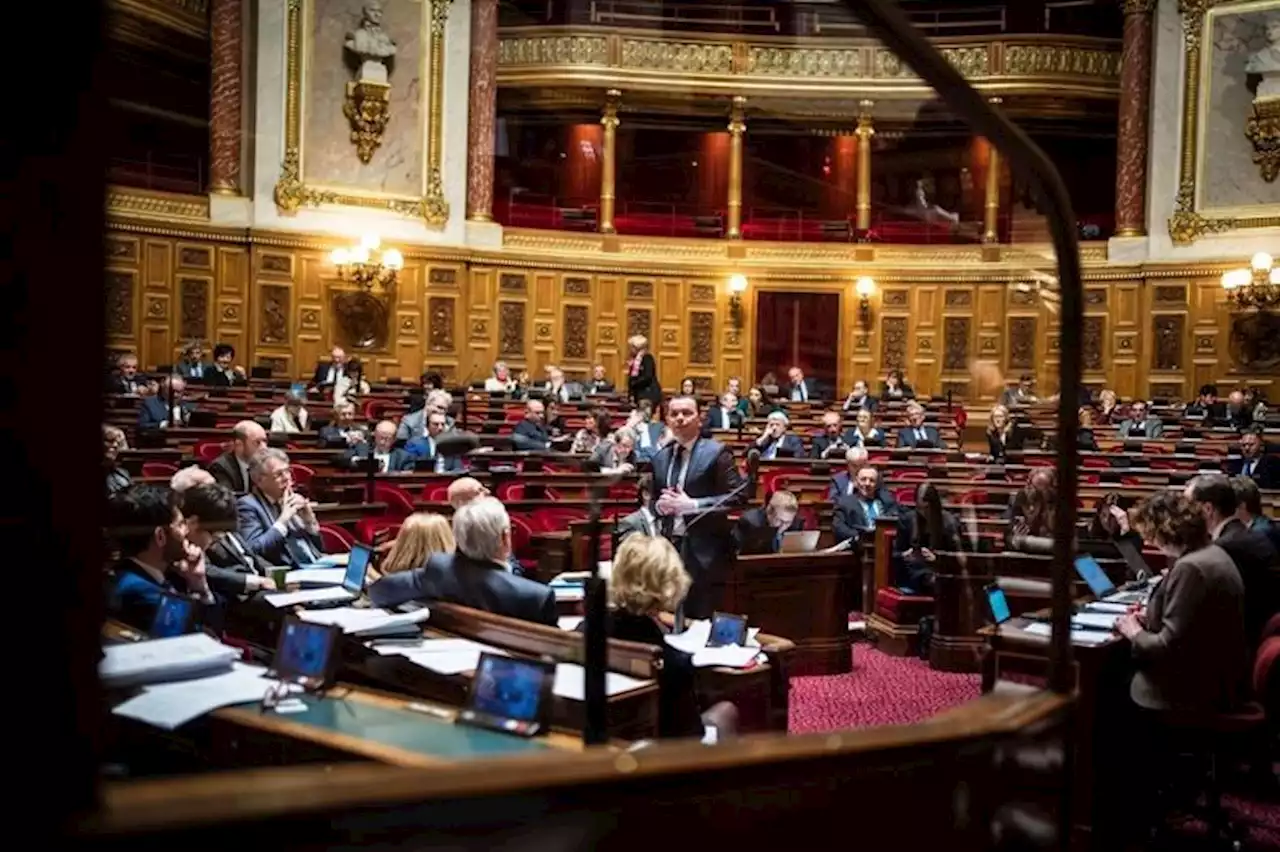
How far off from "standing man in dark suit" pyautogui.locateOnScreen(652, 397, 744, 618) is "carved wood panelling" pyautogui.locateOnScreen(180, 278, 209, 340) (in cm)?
1189

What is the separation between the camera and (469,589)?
12.0 ft

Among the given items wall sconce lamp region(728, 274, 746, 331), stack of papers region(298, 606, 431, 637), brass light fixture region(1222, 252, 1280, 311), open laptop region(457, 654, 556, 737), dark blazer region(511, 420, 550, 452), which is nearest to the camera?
open laptop region(457, 654, 556, 737)

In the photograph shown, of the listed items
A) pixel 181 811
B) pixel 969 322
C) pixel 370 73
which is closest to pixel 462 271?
pixel 370 73

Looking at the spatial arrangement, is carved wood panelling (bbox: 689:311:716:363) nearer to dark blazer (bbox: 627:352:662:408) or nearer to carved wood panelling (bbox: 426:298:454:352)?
carved wood panelling (bbox: 426:298:454:352)

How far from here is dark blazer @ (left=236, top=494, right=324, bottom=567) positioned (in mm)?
4871

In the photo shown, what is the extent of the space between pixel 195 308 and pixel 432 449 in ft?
30.5

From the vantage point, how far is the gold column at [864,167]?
63.1ft

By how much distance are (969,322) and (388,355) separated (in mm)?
8859

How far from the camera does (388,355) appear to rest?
55.6 feet

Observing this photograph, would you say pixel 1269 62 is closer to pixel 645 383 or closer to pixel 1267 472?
pixel 1267 472

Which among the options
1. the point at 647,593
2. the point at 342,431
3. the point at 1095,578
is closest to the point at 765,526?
the point at 1095,578

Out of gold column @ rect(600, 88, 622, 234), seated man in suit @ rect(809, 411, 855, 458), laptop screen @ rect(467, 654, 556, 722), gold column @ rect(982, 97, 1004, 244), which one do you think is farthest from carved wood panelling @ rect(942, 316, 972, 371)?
laptop screen @ rect(467, 654, 556, 722)

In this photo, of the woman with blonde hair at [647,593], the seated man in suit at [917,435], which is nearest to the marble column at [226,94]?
the seated man in suit at [917,435]

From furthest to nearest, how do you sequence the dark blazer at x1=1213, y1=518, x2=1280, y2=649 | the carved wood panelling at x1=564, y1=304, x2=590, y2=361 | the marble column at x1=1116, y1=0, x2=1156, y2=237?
the carved wood panelling at x1=564, y1=304, x2=590, y2=361
the marble column at x1=1116, y1=0, x2=1156, y2=237
the dark blazer at x1=1213, y1=518, x2=1280, y2=649
